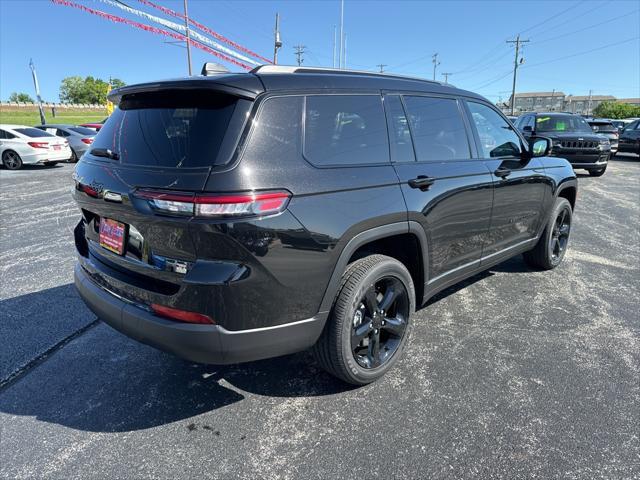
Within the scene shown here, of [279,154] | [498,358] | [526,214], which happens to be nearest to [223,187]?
[279,154]

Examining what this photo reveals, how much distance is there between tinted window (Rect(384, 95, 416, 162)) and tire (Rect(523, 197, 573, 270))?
99.8 inches

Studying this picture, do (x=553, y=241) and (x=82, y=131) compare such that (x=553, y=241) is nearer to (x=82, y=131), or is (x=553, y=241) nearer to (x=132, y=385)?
(x=132, y=385)

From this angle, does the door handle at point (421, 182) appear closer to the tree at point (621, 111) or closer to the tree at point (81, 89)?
the tree at point (621, 111)

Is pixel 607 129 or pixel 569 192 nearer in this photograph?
pixel 569 192

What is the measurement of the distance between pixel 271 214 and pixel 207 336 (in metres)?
0.65

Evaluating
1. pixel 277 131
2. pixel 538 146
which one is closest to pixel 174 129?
pixel 277 131

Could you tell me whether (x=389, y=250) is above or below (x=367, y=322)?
above

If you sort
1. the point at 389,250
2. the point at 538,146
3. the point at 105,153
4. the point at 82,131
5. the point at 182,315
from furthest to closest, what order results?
the point at 82,131, the point at 538,146, the point at 389,250, the point at 105,153, the point at 182,315

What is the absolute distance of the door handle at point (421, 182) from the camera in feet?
9.19

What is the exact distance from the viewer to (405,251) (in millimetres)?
2996

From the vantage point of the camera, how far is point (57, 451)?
221 centimetres

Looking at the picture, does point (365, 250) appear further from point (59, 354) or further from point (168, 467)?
point (59, 354)

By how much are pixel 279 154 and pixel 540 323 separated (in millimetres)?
2792

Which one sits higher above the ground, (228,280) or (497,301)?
(228,280)
